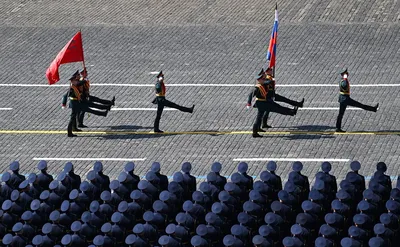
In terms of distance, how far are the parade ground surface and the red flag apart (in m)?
1.55

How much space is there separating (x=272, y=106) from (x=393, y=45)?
25.3 feet

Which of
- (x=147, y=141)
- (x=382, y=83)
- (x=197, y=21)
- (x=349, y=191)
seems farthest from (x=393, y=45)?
(x=349, y=191)

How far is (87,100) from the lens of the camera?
30094 mm

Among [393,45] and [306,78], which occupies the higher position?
[393,45]

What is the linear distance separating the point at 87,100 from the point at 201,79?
472cm

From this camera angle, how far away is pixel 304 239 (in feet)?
65.8

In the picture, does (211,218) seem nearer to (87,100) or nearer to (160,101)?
(160,101)

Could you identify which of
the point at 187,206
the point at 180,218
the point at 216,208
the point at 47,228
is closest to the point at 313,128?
the point at 216,208

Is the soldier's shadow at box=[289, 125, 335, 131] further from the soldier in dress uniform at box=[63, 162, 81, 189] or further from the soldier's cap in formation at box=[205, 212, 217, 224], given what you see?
the soldier's cap in formation at box=[205, 212, 217, 224]

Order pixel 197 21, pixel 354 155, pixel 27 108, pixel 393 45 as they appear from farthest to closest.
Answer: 1. pixel 197 21
2. pixel 393 45
3. pixel 27 108
4. pixel 354 155

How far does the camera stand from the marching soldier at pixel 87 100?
98.6 feet

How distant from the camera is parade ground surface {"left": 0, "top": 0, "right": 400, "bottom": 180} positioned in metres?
28.5

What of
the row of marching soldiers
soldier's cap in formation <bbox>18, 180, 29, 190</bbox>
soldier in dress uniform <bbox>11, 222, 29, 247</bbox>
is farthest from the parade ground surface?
soldier in dress uniform <bbox>11, 222, 29, 247</bbox>

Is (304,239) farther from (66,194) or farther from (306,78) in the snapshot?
(306,78)
